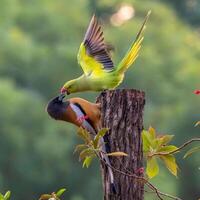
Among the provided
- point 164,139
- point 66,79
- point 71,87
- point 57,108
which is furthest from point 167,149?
point 66,79

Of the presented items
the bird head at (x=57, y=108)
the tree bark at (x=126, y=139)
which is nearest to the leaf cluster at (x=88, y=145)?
the tree bark at (x=126, y=139)

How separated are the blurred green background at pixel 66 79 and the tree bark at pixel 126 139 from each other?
13.4m

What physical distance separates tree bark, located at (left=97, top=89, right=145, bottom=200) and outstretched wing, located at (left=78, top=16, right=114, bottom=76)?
57.6 inches

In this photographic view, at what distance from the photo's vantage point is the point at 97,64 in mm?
5852

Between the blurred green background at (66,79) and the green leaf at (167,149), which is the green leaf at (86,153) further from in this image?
the blurred green background at (66,79)

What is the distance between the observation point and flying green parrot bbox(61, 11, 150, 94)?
5668 mm

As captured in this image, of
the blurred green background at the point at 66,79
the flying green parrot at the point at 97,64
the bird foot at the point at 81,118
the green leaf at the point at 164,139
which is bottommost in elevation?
the green leaf at the point at 164,139

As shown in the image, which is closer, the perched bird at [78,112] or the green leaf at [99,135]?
the green leaf at [99,135]

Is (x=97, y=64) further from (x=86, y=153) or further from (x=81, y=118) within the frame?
(x=86, y=153)

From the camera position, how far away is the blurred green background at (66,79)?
71.2 feet

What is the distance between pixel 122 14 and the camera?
3300cm

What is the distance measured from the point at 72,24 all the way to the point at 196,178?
799 centimetres

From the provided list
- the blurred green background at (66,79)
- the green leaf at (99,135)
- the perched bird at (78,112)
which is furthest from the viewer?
the blurred green background at (66,79)

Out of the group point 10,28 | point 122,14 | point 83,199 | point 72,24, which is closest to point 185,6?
point 122,14
